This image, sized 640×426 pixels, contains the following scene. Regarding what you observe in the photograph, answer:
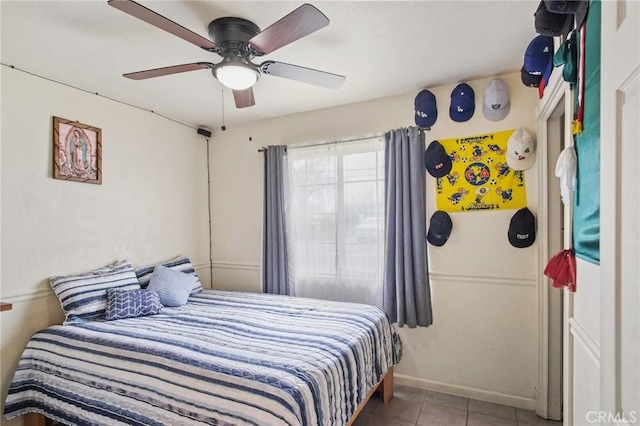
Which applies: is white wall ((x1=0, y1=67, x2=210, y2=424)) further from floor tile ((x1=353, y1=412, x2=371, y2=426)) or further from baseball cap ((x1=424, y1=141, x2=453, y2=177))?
baseball cap ((x1=424, y1=141, x2=453, y2=177))

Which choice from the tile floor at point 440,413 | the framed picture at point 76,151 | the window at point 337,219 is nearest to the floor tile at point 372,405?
the tile floor at point 440,413

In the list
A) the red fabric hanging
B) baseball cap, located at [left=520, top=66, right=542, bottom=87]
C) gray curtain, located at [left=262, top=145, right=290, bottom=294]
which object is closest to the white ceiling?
baseball cap, located at [left=520, top=66, right=542, bottom=87]

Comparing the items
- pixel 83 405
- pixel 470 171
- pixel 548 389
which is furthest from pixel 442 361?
pixel 83 405

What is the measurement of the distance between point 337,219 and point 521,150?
1577mm

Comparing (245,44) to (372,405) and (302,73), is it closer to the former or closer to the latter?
(302,73)

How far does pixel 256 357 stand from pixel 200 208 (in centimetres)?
250

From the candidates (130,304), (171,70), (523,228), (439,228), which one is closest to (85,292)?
(130,304)

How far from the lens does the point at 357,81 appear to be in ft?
8.61

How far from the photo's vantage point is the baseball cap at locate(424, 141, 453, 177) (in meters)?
2.71

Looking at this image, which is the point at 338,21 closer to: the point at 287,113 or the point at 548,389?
the point at 287,113

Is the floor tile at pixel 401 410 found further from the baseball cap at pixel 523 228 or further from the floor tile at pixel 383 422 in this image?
the baseball cap at pixel 523 228

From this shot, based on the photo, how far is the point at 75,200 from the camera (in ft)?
8.70

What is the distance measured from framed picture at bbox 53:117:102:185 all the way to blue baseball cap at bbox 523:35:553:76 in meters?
3.23

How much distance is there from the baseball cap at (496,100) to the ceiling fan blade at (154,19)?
78.4 inches
